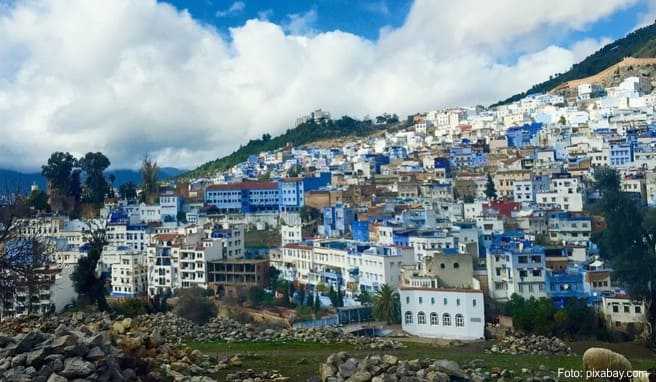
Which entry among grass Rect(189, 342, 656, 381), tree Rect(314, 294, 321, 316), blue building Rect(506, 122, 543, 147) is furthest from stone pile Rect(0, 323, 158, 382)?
blue building Rect(506, 122, 543, 147)

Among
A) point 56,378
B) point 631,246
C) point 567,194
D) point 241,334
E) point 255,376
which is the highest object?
point 567,194

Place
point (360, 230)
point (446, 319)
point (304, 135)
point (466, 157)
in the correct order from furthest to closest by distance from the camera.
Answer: point (304, 135), point (466, 157), point (360, 230), point (446, 319)

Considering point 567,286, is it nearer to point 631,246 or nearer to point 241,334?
point 631,246

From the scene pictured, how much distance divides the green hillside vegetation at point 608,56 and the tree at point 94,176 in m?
87.2

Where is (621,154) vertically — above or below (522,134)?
below

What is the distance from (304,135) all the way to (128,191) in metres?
51.9

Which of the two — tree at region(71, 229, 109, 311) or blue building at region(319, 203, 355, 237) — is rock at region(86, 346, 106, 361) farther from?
blue building at region(319, 203, 355, 237)

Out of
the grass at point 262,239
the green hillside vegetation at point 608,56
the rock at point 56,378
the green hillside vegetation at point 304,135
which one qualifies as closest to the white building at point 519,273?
the grass at point 262,239

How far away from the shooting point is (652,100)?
88188 millimetres

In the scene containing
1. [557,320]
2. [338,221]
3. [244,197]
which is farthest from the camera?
→ [244,197]

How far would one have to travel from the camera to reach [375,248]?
37.5 meters

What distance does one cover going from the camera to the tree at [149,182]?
212 ft

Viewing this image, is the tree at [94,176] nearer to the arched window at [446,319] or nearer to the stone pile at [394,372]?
the arched window at [446,319]

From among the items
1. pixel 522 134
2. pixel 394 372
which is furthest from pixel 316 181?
pixel 394 372
